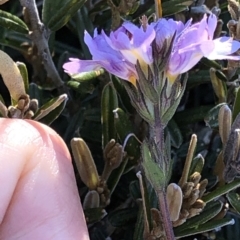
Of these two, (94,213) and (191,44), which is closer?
(191,44)

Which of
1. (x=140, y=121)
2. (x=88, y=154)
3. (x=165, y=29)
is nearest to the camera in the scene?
(x=165, y=29)

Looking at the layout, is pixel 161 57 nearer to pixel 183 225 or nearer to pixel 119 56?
pixel 119 56

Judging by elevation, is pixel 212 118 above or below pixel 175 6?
below

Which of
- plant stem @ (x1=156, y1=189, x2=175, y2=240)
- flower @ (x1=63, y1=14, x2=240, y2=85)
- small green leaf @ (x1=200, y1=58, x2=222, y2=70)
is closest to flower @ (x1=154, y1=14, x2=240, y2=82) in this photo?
flower @ (x1=63, y1=14, x2=240, y2=85)

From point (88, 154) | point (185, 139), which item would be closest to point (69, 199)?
point (88, 154)

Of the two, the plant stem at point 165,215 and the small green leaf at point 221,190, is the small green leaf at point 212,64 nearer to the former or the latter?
the small green leaf at point 221,190

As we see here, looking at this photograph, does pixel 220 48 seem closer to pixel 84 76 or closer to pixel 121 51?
pixel 121 51

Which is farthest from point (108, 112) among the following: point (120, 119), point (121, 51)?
point (121, 51)
